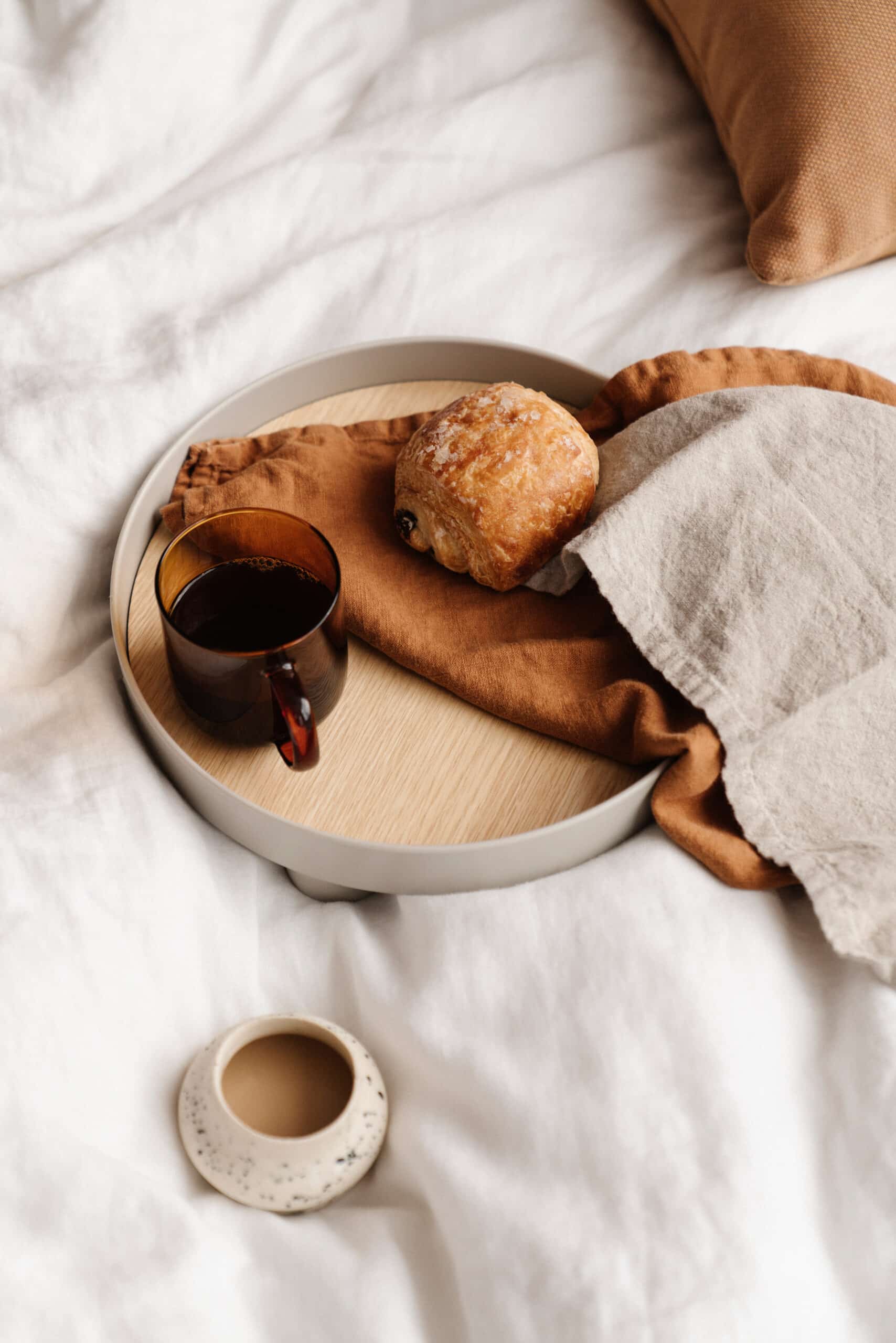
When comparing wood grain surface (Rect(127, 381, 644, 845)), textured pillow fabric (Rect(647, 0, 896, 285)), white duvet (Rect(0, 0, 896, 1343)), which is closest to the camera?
white duvet (Rect(0, 0, 896, 1343))

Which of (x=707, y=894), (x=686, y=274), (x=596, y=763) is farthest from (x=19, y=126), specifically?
(x=707, y=894)

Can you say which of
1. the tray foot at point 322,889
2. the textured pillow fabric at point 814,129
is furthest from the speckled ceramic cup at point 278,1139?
the textured pillow fabric at point 814,129

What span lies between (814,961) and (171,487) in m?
0.54

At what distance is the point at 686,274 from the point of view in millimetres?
962

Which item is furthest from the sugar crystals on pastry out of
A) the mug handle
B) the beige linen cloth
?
the mug handle

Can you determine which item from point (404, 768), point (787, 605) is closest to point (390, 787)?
point (404, 768)

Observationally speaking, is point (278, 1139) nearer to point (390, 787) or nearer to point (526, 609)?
point (390, 787)

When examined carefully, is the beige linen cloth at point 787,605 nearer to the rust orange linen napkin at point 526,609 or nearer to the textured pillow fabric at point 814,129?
the rust orange linen napkin at point 526,609

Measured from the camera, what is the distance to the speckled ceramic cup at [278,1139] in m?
0.54

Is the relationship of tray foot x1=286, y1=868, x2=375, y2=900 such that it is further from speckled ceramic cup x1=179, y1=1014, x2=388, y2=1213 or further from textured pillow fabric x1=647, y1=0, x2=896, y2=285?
textured pillow fabric x1=647, y1=0, x2=896, y2=285

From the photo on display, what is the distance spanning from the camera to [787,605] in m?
0.65

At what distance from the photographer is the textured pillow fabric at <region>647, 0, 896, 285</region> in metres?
0.87

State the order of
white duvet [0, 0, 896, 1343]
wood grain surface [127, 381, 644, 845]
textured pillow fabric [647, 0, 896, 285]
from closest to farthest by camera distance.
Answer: white duvet [0, 0, 896, 1343] < wood grain surface [127, 381, 644, 845] < textured pillow fabric [647, 0, 896, 285]

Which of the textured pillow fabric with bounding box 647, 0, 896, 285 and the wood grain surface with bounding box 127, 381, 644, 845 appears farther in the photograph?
the textured pillow fabric with bounding box 647, 0, 896, 285
